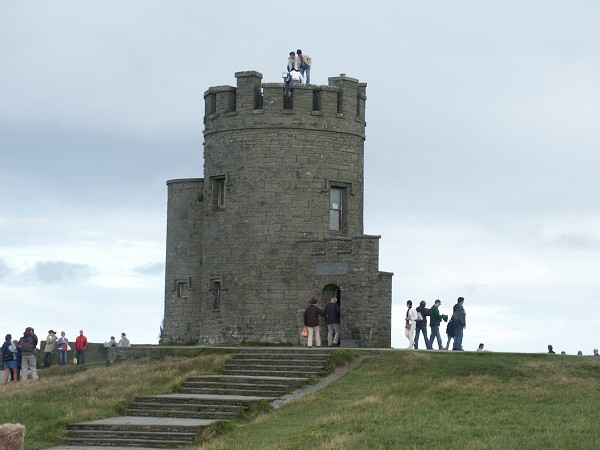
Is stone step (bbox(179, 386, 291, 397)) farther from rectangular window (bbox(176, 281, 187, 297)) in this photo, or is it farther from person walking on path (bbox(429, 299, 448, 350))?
rectangular window (bbox(176, 281, 187, 297))

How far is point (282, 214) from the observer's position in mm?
38844

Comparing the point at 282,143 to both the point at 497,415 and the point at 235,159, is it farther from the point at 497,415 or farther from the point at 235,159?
the point at 497,415

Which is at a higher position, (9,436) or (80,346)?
(80,346)

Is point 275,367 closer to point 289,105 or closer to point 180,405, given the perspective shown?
point 180,405

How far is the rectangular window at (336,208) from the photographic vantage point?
39.7m

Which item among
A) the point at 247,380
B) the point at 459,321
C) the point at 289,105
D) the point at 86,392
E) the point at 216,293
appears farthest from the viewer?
the point at 216,293

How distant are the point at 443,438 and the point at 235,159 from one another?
1953 centimetres

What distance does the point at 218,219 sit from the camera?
40000mm

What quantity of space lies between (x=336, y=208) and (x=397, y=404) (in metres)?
14.9

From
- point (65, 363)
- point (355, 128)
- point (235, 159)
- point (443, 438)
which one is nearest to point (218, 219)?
point (235, 159)

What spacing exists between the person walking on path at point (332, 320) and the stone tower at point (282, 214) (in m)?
0.49

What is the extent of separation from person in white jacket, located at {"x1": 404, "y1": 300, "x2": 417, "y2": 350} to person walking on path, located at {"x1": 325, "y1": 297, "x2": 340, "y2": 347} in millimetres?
2149

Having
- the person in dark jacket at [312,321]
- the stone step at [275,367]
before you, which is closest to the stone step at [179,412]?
the stone step at [275,367]

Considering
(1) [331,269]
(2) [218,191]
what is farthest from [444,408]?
(2) [218,191]
